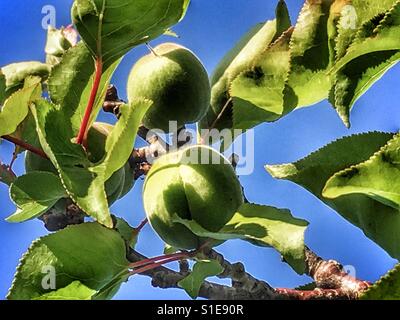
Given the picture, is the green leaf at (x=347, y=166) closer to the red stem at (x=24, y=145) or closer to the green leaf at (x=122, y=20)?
the green leaf at (x=122, y=20)

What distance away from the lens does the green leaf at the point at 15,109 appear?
964 mm

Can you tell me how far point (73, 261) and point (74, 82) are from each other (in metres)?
0.32

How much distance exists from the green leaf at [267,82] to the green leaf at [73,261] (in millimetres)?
Result: 312

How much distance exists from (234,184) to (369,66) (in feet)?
1.05

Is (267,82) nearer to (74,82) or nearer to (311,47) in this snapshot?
(311,47)

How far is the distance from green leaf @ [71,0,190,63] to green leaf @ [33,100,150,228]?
0.13 m

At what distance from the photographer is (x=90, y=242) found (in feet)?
3.17

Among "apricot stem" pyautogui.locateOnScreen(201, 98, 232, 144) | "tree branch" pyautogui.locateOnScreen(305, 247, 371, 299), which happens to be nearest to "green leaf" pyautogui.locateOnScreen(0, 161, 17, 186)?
"apricot stem" pyautogui.locateOnScreen(201, 98, 232, 144)

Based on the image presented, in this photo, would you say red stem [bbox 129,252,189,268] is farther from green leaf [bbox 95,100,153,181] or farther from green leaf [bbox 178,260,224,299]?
green leaf [bbox 95,100,153,181]

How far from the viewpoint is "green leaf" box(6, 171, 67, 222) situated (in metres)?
A: 1.00

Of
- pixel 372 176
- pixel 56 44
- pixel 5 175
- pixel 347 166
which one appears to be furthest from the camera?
pixel 56 44

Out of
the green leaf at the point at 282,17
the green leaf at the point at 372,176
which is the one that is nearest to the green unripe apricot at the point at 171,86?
the green leaf at the point at 282,17

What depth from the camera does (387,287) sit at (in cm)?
61

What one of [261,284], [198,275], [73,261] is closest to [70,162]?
[73,261]
